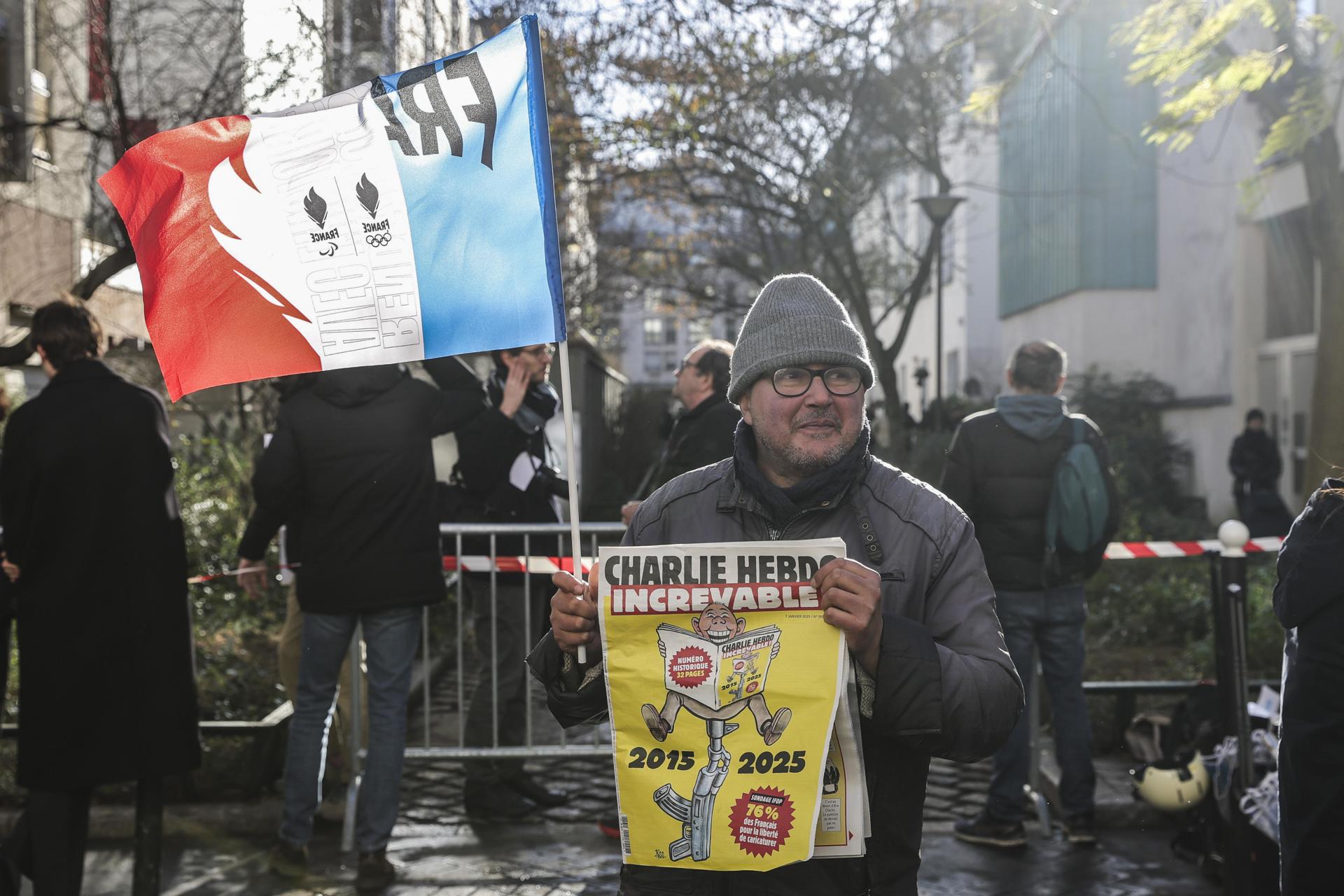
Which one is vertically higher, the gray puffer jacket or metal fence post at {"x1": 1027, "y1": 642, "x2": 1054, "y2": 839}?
the gray puffer jacket

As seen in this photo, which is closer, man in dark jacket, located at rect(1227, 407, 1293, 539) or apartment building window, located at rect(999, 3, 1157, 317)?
man in dark jacket, located at rect(1227, 407, 1293, 539)

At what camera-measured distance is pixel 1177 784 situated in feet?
18.5

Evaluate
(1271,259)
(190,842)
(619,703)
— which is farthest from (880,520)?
(1271,259)

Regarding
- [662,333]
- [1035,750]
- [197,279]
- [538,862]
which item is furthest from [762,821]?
Answer: [662,333]

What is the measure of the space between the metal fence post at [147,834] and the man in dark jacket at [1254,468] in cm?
1297

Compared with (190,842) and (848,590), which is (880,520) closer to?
(848,590)

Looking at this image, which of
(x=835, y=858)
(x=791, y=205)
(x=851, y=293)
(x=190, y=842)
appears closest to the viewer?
(x=835, y=858)

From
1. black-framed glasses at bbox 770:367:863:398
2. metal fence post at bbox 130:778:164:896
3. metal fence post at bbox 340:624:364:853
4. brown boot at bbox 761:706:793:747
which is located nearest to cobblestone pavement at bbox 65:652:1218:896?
metal fence post at bbox 340:624:364:853

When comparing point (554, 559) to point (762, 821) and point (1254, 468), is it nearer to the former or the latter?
point (762, 821)

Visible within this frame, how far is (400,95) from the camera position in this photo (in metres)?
3.05

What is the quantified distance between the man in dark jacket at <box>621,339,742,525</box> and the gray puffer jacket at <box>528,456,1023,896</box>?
296 centimetres

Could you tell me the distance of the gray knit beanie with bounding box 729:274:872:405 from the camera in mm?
2652

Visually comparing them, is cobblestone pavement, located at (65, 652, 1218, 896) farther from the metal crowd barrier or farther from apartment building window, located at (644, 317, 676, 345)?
apartment building window, located at (644, 317, 676, 345)

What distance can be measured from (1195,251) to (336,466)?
19.3 meters
